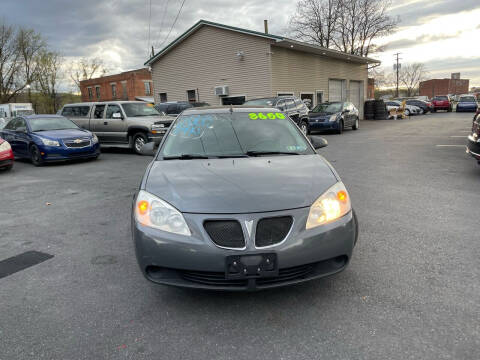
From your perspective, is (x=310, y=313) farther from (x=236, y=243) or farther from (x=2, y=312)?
(x=2, y=312)

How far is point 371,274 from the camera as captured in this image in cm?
300

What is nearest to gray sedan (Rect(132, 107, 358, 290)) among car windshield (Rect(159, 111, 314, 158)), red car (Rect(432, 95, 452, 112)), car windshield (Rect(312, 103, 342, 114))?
car windshield (Rect(159, 111, 314, 158))

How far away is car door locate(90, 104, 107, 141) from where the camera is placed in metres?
12.2

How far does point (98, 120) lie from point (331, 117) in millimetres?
10620

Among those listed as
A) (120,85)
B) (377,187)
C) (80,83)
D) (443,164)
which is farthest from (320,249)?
(80,83)

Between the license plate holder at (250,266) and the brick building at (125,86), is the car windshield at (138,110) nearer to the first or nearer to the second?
the license plate holder at (250,266)

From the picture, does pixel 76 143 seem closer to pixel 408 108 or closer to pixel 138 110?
pixel 138 110

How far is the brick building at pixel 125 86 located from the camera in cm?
4112

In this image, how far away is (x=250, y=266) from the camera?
227cm

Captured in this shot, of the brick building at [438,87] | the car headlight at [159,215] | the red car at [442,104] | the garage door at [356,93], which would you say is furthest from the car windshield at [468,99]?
the brick building at [438,87]

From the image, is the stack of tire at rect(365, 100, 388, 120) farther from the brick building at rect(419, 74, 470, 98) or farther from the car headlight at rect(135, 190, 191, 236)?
the brick building at rect(419, 74, 470, 98)

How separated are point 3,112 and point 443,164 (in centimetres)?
3699

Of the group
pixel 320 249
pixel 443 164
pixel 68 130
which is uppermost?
pixel 68 130

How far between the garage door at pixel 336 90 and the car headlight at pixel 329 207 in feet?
77.9
